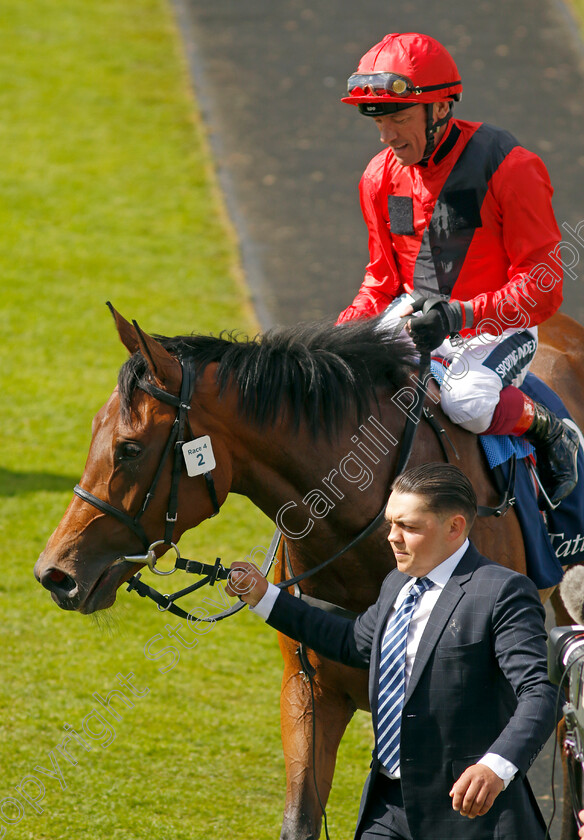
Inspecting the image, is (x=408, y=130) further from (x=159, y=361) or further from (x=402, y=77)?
(x=159, y=361)

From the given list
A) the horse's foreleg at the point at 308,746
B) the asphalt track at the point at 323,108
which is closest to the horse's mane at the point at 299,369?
the horse's foreleg at the point at 308,746

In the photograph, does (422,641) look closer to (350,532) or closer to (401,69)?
(350,532)

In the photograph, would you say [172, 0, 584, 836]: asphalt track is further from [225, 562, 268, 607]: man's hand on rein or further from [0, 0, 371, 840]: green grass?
[225, 562, 268, 607]: man's hand on rein

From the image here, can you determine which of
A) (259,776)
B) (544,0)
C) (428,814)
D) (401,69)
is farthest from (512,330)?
(544,0)

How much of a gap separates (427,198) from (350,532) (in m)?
1.20

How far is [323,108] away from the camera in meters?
12.6

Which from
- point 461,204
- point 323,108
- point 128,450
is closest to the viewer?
point 128,450

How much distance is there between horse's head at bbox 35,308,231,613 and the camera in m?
2.85

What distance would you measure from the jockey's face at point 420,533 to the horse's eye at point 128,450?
0.71m

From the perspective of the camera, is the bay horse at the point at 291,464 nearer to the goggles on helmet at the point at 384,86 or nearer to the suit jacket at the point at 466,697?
the suit jacket at the point at 466,697

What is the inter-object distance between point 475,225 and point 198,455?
1.32m

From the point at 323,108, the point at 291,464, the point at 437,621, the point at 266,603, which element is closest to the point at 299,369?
the point at 291,464

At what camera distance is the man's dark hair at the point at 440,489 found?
8.44ft

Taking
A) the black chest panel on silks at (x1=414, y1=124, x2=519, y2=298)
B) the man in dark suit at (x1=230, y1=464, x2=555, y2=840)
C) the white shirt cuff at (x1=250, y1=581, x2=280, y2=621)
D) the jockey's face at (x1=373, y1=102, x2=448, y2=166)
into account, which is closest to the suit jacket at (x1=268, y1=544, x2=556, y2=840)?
the man in dark suit at (x1=230, y1=464, x2=555, y2=840)
